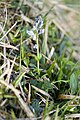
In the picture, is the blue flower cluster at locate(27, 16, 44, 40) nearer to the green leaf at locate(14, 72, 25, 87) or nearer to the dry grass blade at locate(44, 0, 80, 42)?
the green leaf at locate(14, 72, 25, 87)

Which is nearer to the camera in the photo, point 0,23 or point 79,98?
point 79,98

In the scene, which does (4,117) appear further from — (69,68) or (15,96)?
(69,68)

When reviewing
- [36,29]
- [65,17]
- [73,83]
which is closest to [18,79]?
[73,83]

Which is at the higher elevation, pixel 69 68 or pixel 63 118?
pixel 69 68

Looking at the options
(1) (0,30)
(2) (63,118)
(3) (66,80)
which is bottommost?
(2) (63,118)

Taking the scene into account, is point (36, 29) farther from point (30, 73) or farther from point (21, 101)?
point (21, 101)

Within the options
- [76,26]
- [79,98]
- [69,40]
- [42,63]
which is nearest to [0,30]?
[42,63]

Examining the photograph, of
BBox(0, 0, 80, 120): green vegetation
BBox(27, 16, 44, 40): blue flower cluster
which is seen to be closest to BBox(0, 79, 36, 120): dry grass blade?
BBox(0, 0, 80, 120): green vegetation

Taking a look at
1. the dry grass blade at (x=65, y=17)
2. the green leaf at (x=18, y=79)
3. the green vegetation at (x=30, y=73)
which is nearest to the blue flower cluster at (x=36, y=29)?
the green vegetation at (x=30, y=73)
